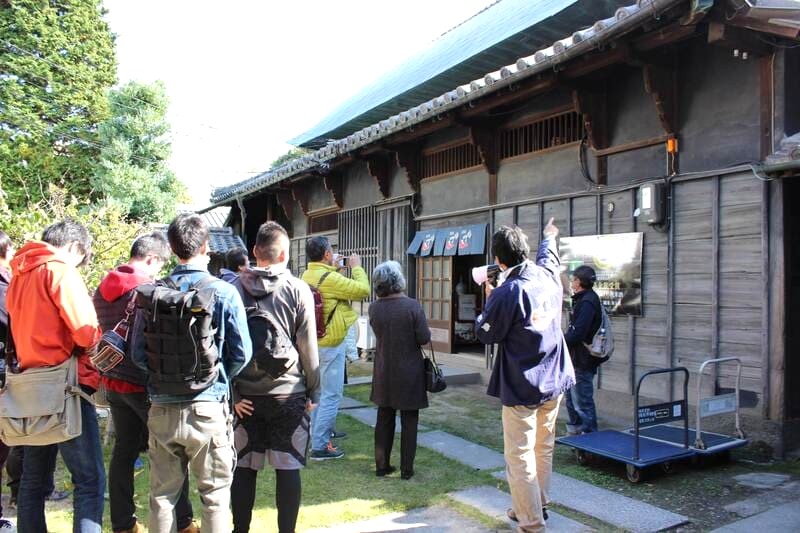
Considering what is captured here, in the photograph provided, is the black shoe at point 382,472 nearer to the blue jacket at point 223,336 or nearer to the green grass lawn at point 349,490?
the green grass lawn at point 349,490

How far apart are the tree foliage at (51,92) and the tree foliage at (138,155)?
2955mm

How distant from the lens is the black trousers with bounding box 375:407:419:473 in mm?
4848

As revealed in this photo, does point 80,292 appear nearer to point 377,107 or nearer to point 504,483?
point 504,483

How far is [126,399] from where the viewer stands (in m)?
3.50

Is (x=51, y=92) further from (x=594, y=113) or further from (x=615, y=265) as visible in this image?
(x=615, y=265)

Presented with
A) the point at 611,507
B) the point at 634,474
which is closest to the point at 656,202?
the point at 634,474

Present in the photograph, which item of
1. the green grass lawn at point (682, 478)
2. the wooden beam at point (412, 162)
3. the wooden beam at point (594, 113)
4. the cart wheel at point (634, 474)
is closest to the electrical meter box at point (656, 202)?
the wooden beam at point (594, 113)

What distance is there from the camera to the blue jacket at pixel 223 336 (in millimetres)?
2979

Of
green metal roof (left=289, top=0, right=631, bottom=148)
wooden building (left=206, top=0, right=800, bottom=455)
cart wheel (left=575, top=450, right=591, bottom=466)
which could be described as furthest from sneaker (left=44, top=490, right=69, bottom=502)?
green metal roof (left=289, top=0, right=631, bottom=148)

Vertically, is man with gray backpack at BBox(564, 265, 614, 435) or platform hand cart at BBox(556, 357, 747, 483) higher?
man with gray backpack at BBox(564, 265, 614, 435)

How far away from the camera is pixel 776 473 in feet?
16.4

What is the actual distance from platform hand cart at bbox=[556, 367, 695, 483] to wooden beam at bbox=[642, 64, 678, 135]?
2.81 m

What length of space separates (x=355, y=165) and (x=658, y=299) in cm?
805

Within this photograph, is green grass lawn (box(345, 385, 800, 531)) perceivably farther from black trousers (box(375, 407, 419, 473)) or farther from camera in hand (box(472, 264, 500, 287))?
camera in hand (box(472, 264, 500, 287))
